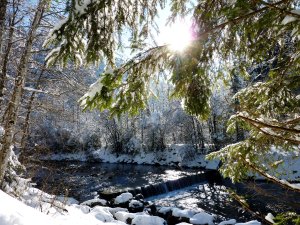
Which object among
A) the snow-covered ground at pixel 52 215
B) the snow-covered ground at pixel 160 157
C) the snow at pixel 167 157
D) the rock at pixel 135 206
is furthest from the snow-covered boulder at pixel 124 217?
the snow at pixel 167 157

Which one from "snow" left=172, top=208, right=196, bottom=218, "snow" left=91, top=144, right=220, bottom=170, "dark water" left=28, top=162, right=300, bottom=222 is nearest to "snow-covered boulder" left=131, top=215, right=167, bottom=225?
"snow" left=172, top=208, right=196, bottom=218

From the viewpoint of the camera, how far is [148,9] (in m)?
3.99

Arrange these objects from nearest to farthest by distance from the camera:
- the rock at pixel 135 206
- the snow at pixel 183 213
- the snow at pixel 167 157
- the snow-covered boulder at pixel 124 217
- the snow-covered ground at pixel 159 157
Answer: the snow-covered boulder at pixel 124 217
the snow at pixel 183 213
the rock at pixel 135 206
the snow at pixel 167 157
the snow-covered ground at pixel 159 157

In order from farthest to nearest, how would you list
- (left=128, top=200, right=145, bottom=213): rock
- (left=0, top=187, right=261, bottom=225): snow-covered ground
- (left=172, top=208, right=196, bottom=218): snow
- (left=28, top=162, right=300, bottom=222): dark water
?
1. (left=128, top=200, right=145, bottom=213): rock
2. (left=28, top=162, right=300, bottom=222): dark water
3. (left=172, top=208, right=196, bottom=218): snow
4. (left=0, top=187, right=261, bottom=225): snow-covered ground

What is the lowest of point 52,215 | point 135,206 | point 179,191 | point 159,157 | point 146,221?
point 135,206

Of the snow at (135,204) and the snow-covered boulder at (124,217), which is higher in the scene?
the snow-covered boulder at (124,217)

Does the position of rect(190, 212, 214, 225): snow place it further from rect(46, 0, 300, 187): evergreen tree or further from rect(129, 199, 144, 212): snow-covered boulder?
rect(46, 0, 300, 187): evergreen tree

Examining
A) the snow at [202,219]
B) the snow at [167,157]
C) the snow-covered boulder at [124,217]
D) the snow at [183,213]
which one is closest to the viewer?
the snow-covered boulder at [124,217]

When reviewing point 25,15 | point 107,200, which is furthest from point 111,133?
point 25,15

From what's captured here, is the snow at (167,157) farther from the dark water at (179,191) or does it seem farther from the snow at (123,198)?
the snow at (123,198)

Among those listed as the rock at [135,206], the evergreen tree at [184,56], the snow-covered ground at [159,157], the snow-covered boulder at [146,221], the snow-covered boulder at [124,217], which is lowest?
the rock at [135,206]

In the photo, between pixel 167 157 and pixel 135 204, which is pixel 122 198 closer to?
pixel 135 204

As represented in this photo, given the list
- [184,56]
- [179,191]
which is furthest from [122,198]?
[184,56]

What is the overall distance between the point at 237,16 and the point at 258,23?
254mm
